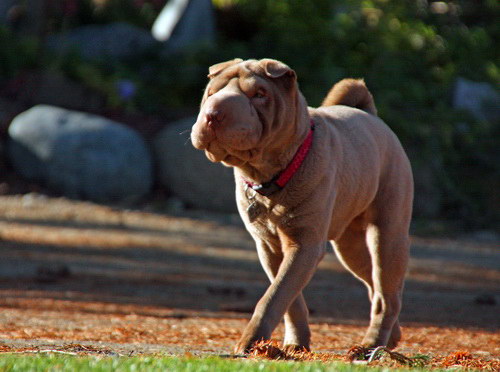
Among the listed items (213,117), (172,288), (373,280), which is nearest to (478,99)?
(172,288)

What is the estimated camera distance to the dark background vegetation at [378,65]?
14375 millimetres

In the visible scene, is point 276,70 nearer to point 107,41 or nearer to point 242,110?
point 242,110

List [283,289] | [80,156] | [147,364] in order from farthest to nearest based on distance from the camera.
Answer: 1. [80,156]
2. [283,289]
3. [147,364]

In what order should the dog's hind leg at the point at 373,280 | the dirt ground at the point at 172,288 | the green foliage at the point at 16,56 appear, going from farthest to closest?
the green foliage at the point at 16,56 < the dirt ground at the point at 172,288 < the dog's hind leg at the point at 373,280

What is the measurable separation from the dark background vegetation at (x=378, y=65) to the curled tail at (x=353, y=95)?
8088mm

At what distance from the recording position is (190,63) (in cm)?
1573

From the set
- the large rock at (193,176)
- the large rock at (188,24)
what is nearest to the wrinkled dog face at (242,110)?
the large rock at (193,176)

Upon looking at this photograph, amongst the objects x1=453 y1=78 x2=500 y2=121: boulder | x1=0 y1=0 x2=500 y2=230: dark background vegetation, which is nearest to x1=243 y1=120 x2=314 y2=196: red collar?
x1=0 y1=0 x2=500 y2=230: dark background vegetation

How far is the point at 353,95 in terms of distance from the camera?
5.88m

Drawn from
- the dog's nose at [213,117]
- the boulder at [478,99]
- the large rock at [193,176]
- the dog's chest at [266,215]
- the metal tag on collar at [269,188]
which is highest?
the dog's nose at [213,117]

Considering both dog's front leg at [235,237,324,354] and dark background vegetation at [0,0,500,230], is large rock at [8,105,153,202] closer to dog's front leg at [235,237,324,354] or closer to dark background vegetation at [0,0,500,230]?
dark background vegetation at [0,0,500,230]

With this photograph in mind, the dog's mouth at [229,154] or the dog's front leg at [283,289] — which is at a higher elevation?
the dog's mouth at [229,154]

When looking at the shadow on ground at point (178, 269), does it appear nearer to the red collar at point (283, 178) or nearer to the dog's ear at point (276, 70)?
the red collar at point (283, 178)

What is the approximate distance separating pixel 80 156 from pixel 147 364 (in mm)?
9578
